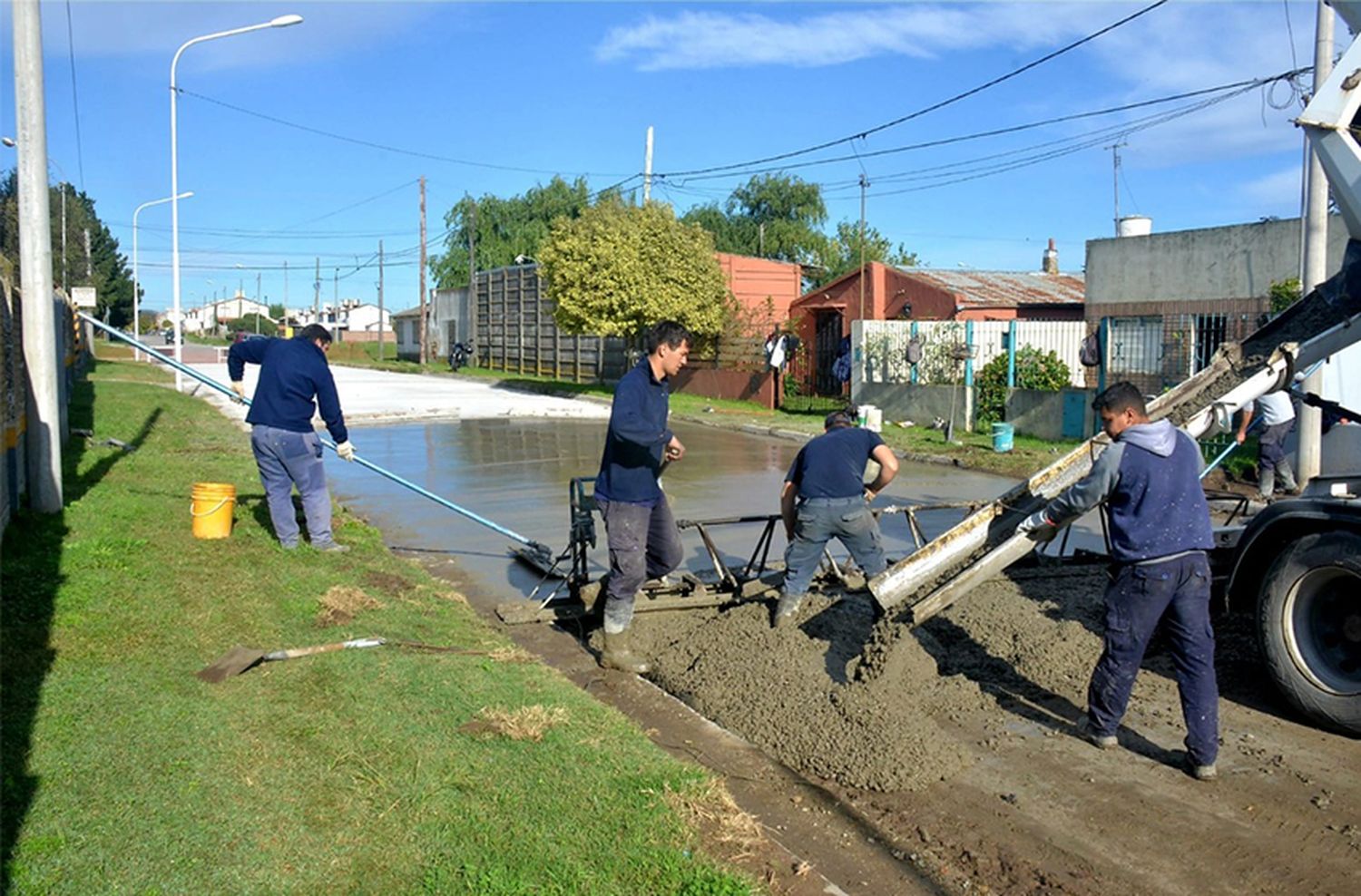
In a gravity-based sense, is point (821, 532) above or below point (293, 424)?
below

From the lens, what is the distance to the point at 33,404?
9.74 meters

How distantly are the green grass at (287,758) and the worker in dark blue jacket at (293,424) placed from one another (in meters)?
1.04

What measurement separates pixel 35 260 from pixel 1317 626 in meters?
9.85

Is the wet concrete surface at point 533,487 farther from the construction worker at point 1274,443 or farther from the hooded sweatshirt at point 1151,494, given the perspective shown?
the hooded sweatshirt at point 1151,494

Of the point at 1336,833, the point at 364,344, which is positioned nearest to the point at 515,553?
the point at 1336,833

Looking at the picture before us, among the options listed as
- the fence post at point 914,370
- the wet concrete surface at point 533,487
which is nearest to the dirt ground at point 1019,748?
the wet concrete surface at point 533,487

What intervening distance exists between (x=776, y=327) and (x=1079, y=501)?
2503 centimetres

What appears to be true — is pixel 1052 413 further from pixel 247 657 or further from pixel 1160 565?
pixel 247 657

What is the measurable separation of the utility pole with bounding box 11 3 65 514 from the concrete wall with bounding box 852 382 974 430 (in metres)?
16.4

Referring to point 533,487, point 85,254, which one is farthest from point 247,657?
point 85,254

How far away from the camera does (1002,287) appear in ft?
104

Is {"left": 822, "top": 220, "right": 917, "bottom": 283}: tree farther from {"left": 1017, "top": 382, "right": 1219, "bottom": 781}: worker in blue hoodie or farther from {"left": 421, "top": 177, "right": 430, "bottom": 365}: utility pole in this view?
{"left": 1017, "top": 382, "right": 1219, "bottom": 781}: worker in blue hoodie

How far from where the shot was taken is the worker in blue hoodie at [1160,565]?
5.05 m

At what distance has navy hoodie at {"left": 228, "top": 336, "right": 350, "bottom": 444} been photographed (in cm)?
870
